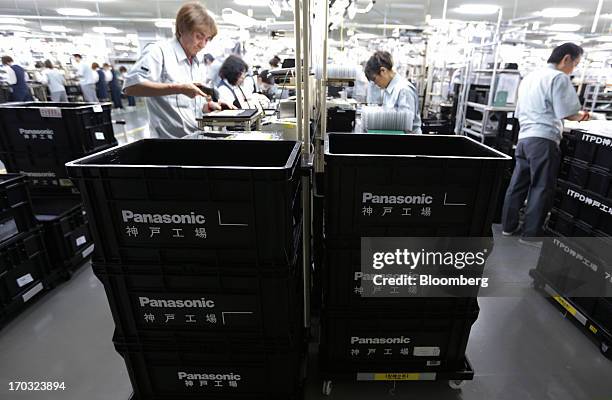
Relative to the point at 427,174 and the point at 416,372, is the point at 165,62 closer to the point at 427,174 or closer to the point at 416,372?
the point at 427,174

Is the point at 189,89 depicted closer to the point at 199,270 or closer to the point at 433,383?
the point at 199,270

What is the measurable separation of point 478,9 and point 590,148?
34.8 feet

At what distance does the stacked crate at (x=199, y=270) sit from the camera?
3.40 ft

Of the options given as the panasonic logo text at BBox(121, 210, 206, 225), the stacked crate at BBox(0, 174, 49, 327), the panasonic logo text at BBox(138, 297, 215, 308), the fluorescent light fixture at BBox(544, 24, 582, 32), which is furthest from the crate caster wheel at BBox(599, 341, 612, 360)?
the fluorescent light fixture at BBox(544, 24, 582, 32)

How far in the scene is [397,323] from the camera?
144cm

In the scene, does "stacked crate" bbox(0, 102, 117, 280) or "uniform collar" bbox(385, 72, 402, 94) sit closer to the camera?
"stacked crate" bbox(0, 102, 117, 280)

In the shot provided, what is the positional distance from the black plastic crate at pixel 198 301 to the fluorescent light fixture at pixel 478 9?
38.2ft

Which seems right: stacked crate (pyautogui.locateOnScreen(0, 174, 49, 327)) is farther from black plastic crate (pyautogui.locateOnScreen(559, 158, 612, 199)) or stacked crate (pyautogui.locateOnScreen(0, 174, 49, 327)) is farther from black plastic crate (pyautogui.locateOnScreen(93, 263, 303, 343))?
black plastic crate (pyautogui.locateOnScreen(559, 158, 612, 199))

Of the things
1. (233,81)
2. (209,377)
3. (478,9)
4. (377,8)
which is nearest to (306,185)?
(209,377)

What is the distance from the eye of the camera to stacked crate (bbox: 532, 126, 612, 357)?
199 centimetres

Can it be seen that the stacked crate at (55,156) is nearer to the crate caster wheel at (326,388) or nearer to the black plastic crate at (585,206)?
the crate caster wheel at (326,388)

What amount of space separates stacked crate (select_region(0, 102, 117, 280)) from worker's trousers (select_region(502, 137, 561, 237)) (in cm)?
376

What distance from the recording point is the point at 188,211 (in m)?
1.07

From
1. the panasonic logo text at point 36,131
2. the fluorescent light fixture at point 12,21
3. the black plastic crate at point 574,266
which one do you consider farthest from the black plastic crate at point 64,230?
the fluorescent light fixture at point 12,21
